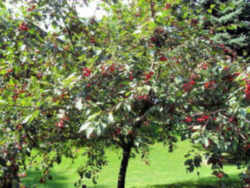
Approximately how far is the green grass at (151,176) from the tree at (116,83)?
3531 mm

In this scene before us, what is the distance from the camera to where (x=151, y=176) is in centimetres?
1033

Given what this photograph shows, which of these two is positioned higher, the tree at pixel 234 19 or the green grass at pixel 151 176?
the tree at pixel 234 19

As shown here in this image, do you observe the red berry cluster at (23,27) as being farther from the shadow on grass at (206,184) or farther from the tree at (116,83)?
the shadow on grass at (206,184)

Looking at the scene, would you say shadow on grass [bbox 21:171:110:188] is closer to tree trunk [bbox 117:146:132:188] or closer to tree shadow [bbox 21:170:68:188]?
tree shadow [bbox 21:170:68:188]

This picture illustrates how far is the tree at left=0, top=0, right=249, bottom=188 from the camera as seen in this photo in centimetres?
328

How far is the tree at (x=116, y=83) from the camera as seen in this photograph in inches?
129

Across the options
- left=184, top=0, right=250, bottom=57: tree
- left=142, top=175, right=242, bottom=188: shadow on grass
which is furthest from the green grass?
left=184, top=0, right=250, bottom=57: tree

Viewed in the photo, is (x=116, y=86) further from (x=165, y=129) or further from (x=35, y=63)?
(x=165, y=129)

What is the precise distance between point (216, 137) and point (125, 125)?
1.02 meters

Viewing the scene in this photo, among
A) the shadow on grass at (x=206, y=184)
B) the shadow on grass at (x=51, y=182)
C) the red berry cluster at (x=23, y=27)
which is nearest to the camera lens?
the red berry cluster at (x=23, y=27)

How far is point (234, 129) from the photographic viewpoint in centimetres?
350

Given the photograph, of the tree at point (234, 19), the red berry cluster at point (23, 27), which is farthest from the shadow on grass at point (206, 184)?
the tree at point (234, 19)

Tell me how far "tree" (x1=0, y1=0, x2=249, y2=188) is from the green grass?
3.53 meters

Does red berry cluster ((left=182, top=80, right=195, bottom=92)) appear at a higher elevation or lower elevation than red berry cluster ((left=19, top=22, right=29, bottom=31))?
lower
